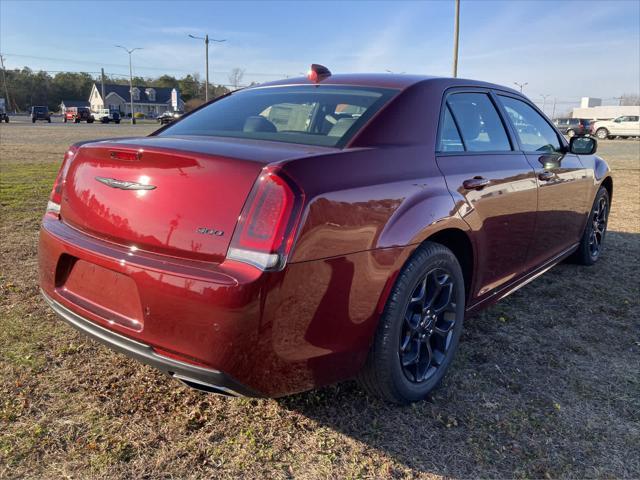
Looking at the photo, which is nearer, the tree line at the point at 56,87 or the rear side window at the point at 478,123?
the rear side window at the point at 478,123

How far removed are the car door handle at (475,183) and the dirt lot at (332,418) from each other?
101cm

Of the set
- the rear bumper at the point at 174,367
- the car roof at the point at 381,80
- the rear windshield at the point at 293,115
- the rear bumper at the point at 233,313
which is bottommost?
the rear bumper at the point at 174,367

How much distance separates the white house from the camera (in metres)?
88.9

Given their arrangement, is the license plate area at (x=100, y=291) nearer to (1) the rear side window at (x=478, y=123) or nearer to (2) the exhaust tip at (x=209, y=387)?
(2) the exhaust tip at (x=209, y=387)

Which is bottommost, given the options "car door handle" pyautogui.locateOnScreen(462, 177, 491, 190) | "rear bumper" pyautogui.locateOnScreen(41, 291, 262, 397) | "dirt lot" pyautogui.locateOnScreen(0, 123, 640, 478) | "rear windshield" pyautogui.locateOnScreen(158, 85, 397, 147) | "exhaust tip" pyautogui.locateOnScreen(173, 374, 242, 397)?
"dirt lot" pyautogui.locateOnScreen(0, 123, 640, 478)

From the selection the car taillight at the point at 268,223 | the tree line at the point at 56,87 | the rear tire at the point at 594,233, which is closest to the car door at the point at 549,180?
the rear tire at the point at 594,233

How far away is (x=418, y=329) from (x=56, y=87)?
103 metres

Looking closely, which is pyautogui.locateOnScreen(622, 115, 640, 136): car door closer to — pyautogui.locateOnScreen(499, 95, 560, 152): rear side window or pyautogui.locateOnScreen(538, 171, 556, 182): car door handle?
pyautogui.locateOnScreen(499, 95, 560, 152): rear side window

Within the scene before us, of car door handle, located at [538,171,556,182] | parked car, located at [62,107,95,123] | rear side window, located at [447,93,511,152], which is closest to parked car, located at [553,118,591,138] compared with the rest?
car door handle, located at [538,171,556,182]

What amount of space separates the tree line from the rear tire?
255 feet

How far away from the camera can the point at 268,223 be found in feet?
5.91

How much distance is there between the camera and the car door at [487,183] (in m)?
2.69

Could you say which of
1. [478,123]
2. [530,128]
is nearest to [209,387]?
[478,123]

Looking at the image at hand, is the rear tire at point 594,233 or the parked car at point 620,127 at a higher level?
the parked car at point 620,127
